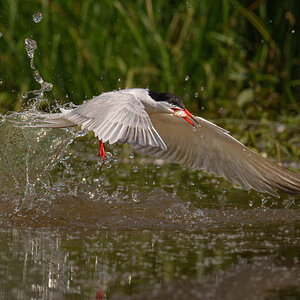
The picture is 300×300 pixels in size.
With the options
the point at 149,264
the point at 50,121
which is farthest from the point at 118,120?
the point at 149,264

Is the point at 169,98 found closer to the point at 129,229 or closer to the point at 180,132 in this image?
the point at 180,132

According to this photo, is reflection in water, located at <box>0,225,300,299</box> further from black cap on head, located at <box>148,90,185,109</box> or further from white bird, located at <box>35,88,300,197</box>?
black cap on head, located at <box>148,90,185,109</box>

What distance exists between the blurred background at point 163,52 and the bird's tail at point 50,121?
2.43 meters

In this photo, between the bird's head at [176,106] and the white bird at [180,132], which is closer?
the white bird at [180,132]

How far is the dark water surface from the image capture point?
2990 mm

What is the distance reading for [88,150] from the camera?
703 centimetres

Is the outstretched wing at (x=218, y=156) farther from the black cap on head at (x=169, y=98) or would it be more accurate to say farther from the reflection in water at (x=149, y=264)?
the reflection in water at (x=149, y=264)

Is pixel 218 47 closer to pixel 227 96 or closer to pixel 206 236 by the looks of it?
pixel 227 96

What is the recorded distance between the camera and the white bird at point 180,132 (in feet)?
14.3

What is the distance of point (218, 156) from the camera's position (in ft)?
16.6

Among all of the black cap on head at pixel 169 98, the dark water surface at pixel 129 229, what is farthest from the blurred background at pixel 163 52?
the black cap on head at pixel 169 98

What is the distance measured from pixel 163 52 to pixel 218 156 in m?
2.85

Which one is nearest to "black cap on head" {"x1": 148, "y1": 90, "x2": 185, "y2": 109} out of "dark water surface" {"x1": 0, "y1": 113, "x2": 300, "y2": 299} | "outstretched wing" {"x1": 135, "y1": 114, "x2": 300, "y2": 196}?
"outstretched wing" {"x1": 135, "y1": 114, "x2": 300, "y2": 196}

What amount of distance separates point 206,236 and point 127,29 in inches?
158
